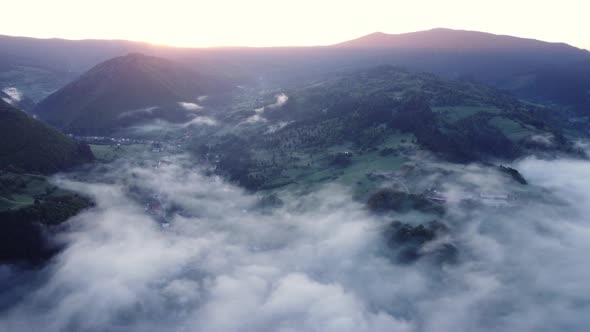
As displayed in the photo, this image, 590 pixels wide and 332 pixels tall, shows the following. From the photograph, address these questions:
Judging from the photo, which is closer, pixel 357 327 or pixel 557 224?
pixel 357 327

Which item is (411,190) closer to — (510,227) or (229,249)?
(510,227)

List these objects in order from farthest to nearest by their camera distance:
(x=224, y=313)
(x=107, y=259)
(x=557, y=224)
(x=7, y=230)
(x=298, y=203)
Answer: (x=298, y=203) → (x=557, y=224) → (x=107, y=259) → (x=7, y=230) → (x=224, y=313)

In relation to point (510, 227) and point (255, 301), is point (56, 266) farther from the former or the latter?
point (510, 227)

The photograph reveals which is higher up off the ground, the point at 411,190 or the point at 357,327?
the point at 411,190

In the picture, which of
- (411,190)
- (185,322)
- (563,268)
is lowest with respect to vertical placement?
(185,322)

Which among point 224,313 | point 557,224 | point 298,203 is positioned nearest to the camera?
point 224,313

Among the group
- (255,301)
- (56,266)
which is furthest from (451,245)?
(56,266)

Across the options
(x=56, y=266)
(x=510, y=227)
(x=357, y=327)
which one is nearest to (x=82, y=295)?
(x=56, y=266)

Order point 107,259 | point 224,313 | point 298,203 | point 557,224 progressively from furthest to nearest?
1. point 298,203
2. point 557,224
3. point 107,259
4. point 224,313

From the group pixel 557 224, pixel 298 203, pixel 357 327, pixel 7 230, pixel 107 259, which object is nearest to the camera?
pixel 357 327
